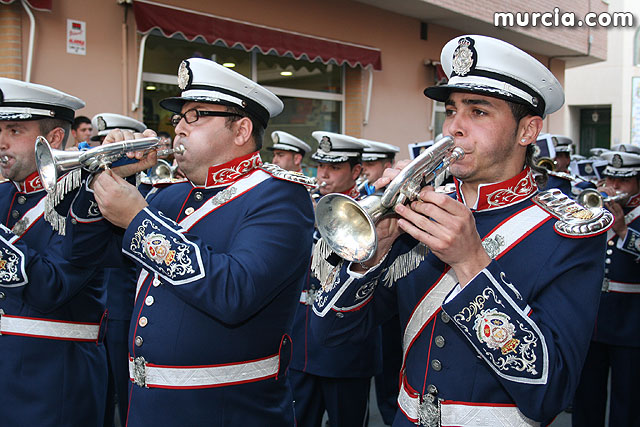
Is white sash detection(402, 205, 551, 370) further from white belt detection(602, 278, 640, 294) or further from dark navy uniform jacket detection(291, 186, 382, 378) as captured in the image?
white belt detection(602, 278, 640, 294)

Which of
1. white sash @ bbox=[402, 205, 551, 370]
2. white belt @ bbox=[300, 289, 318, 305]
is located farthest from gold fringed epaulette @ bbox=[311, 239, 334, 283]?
white belt @ bbox=[300, 289, 318, 305]

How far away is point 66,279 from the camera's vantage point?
9.32ft

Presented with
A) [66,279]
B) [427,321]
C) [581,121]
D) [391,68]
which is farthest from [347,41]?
[581,121]

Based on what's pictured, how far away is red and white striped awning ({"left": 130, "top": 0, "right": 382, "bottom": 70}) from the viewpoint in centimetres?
715

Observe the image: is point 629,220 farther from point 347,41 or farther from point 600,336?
point 347,41

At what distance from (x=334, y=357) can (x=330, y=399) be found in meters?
0.31

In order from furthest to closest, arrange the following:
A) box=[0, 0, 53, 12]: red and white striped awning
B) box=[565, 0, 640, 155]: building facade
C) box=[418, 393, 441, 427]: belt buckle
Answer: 1. box=[565, 0, 640, 155]: building facade
2. box=[0, 0, 53, 12]: red and white striped awning
3. box=[418, 393, 441, 427]: belt buckle

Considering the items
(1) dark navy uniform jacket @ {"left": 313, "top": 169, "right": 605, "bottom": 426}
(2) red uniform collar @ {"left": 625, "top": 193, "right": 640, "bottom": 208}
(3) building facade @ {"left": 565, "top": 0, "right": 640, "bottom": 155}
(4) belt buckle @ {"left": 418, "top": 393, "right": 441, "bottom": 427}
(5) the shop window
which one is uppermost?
(3) building facade @ {"left": 565, "top": 0, "right": 640, "bottom": 155}

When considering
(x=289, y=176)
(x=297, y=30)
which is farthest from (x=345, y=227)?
(x=297, y=30)

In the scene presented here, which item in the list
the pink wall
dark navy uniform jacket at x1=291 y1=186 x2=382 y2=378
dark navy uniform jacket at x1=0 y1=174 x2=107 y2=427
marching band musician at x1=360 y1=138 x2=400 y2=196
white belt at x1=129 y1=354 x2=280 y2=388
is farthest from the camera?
the pink wall

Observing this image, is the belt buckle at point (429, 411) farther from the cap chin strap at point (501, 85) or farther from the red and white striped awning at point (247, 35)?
the red and white striped awning at point (247, 35)

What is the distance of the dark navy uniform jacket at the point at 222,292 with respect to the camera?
2.10 meters

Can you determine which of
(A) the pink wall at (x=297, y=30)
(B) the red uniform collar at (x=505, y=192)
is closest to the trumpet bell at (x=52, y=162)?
(B) the red uniform collar at (x=505, y=192)

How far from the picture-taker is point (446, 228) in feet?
5.23
